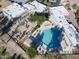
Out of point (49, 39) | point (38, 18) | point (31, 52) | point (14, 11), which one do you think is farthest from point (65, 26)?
point (14, 11)

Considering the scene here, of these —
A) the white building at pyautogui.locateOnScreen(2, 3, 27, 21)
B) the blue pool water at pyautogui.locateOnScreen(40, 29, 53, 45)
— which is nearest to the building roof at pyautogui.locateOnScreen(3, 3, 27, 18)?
the white building at pyautogui.locateOnScreen(2, 3, 27, 21)

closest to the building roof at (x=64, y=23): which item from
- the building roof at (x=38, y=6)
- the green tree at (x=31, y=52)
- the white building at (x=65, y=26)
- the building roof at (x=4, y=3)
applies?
the white building at (x=65, y=26)

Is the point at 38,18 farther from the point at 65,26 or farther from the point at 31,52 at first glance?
the point at 31,52

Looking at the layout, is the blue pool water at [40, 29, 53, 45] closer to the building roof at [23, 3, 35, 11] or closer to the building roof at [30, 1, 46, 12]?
the building roof at [30, 1, 46, 12]

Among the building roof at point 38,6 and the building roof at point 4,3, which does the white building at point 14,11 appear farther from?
the building roof at point 38,6

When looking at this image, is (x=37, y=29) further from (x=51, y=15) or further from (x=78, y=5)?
(x=78, y=5)

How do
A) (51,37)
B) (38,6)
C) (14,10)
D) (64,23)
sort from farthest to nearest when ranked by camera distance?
(38,6)
(14,10)
(64,23)
(51,37)

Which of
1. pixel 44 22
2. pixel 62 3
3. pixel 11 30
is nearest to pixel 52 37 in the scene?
pixel 44 22
